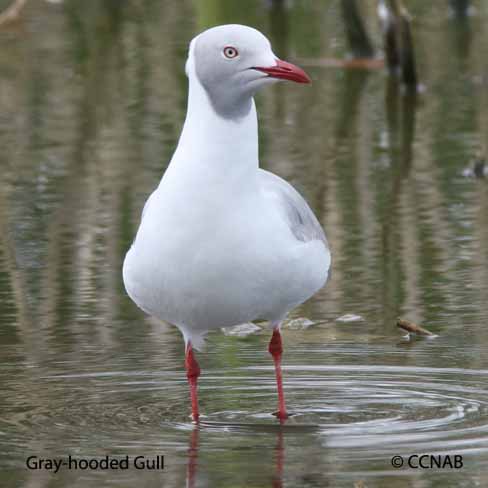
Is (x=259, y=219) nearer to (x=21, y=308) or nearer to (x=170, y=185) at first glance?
(x=170, y=185)

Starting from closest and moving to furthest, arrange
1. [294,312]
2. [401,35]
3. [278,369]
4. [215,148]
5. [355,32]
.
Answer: [215,148]
[278,369]
[294,312]
[401,35]
[355,32]

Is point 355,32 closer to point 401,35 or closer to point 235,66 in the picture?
point 401,35

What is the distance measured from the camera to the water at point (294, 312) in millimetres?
7031

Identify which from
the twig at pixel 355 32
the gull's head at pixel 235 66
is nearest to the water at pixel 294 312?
the twig at pixel 355 32

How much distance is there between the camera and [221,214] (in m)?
6.94

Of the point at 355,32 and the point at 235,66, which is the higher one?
the point at 235,66

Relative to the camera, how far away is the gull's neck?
702 centimetres

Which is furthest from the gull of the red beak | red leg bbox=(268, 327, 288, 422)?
red leg bbox=(268, 327, 288, 422)

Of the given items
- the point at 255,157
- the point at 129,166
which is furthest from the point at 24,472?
the point at 129,166

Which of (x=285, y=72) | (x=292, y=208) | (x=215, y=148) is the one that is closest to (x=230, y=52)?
(x=285, y=72)

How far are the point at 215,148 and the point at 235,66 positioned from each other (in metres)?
0.37

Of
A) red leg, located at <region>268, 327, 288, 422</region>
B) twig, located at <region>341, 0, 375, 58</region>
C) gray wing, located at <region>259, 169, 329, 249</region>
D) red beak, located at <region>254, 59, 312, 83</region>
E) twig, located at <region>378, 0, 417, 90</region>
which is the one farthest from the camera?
twig, located at <region>341, 0, 375, 58</region>

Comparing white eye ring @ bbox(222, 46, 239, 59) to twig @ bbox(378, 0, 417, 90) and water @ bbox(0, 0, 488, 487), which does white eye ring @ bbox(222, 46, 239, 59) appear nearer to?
water @ bbox(0, 0, 488, 487)

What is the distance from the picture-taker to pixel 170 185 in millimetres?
7055
